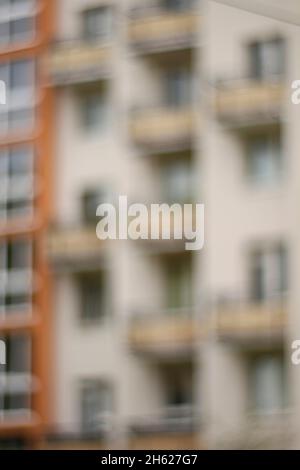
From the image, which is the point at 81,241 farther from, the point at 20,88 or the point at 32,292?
the point at 20,88

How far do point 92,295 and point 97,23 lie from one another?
0.74 m

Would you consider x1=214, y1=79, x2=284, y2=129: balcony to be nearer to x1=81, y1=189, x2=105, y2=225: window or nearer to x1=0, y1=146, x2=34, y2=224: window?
x1=81, y1=189, x2=105, y2=225: window

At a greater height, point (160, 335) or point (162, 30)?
point (162, 30)

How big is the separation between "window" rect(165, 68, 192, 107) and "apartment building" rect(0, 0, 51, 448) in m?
0.33

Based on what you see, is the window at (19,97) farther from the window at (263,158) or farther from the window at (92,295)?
the window at (263,158)

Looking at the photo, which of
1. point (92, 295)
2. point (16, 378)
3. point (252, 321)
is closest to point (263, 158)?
point (252, 321)

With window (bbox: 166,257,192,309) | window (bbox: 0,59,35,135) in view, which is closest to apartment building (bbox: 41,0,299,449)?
window (bbox: 166,257,192,309)

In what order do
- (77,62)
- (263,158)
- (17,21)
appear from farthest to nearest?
(77,62), (263,158), (17,21)

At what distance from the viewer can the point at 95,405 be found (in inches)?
131

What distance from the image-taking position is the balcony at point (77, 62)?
3367 millimetres

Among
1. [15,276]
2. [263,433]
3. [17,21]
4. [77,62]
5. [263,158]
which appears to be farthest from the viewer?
[77,62]

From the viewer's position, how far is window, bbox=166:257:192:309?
130 inches

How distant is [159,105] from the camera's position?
3420 mm

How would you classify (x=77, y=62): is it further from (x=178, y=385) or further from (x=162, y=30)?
(x=178, y=385)
